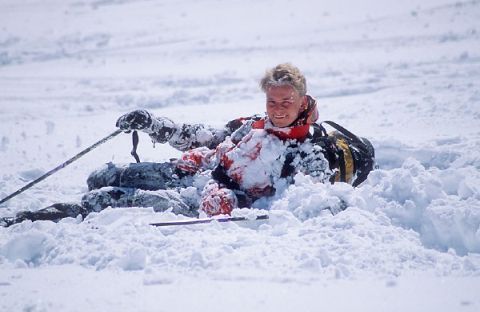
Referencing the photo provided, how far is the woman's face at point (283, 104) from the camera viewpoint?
3.38 meters

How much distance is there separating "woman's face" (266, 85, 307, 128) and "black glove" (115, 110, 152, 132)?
115 centimetres

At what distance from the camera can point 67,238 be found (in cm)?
251

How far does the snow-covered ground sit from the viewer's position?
210cm

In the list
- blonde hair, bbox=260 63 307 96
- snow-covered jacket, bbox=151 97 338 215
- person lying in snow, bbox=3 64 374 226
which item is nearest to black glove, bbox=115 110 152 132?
person lying in snow, bbox=3 64 374 226

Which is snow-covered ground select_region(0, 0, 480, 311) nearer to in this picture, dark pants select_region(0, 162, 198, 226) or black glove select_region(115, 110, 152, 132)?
dark pants select_region(0, 162, 198, 226)

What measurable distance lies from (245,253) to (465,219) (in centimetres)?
109

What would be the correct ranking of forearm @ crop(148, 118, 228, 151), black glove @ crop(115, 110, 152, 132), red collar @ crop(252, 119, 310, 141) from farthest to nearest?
1. forearm @ crop(148, 118, 228, 151)
2. black glove @ crop(115, 110, 152, 132)
3. red collar @ crop(252, 119, 310, 141)

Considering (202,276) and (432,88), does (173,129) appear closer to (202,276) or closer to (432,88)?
(202,276)

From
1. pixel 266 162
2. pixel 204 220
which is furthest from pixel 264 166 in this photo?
pixel 204 220

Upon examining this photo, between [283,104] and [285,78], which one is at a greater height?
[285,78]

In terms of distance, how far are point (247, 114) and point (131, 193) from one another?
3594mm

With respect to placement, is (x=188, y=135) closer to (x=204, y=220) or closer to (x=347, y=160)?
(x=347, y=160)

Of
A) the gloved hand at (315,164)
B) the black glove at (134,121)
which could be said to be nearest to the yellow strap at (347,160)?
the gloved hand at (315,164)

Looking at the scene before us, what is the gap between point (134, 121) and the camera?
407 cm
